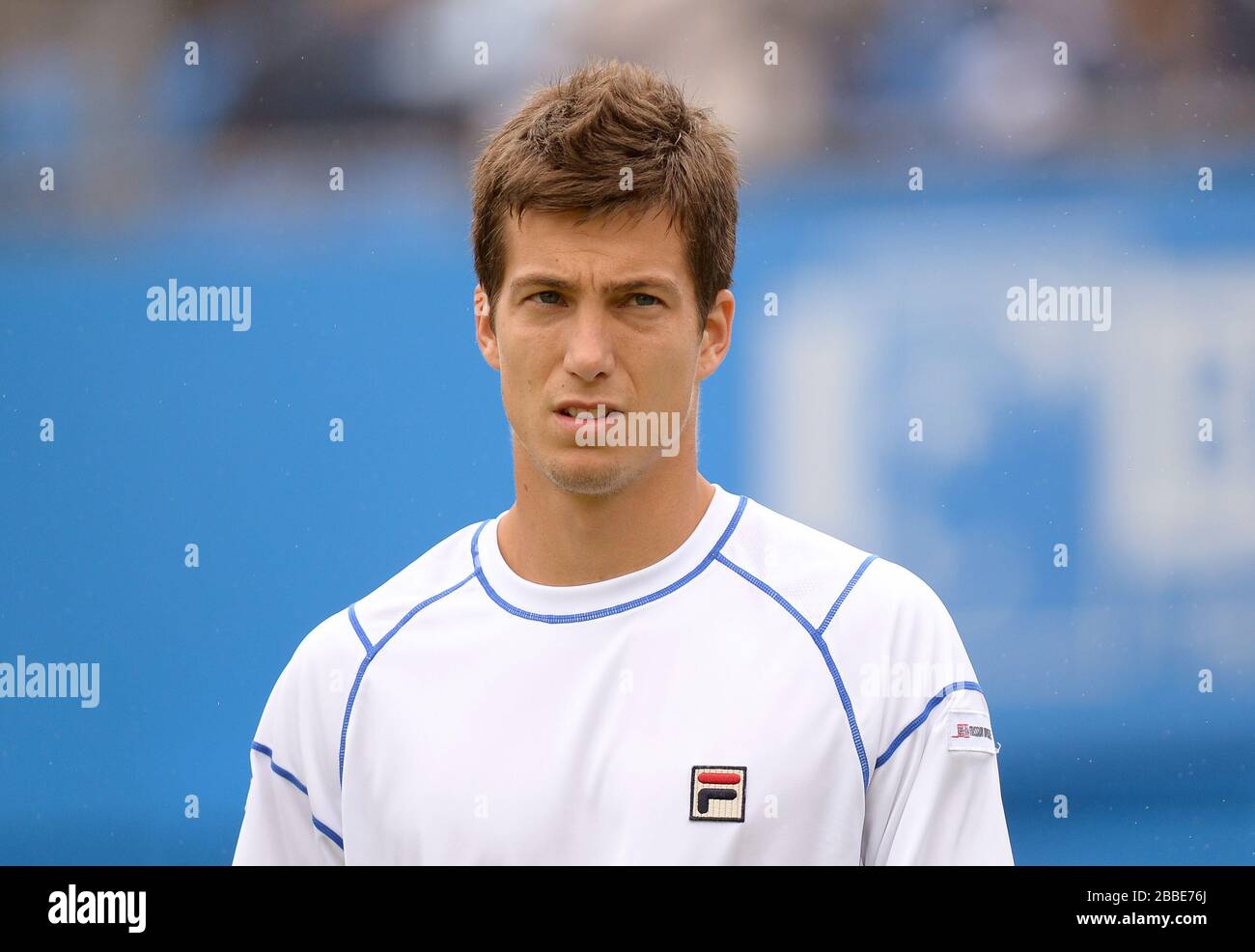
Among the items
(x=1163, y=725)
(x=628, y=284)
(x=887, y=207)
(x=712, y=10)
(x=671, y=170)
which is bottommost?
(x=1163, y=725)

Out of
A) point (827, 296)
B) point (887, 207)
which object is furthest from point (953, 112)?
point (827, 296)

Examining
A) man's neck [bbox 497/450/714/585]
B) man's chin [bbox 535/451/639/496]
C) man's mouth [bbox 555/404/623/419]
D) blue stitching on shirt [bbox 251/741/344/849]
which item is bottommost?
blue stitching on shirt [bbox 251/741/344/849]

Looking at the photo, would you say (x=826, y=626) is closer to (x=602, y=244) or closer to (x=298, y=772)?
(x=602, y=244)

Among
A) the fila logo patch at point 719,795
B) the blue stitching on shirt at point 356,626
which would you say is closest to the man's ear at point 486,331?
the blue stitching on shirt at point 356,626

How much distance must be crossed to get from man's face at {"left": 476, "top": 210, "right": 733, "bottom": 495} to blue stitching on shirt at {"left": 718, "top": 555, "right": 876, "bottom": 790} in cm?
24

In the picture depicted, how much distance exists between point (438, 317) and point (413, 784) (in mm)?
2118

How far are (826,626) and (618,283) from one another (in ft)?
2.04

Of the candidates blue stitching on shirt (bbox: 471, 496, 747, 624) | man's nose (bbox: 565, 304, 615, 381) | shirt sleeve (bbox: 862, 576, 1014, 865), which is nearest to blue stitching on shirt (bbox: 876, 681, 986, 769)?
shirt sleeve (bbox: 862, 576, 1014, 865)

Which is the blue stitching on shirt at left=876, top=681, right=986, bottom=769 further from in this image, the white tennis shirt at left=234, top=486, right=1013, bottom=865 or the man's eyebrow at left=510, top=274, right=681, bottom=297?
the man's eyebrow at left=510, top=274, right=681, bottom=297

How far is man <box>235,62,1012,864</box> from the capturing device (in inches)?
79.2

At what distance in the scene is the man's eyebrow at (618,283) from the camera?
2064 mm

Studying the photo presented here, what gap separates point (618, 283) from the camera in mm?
2062
